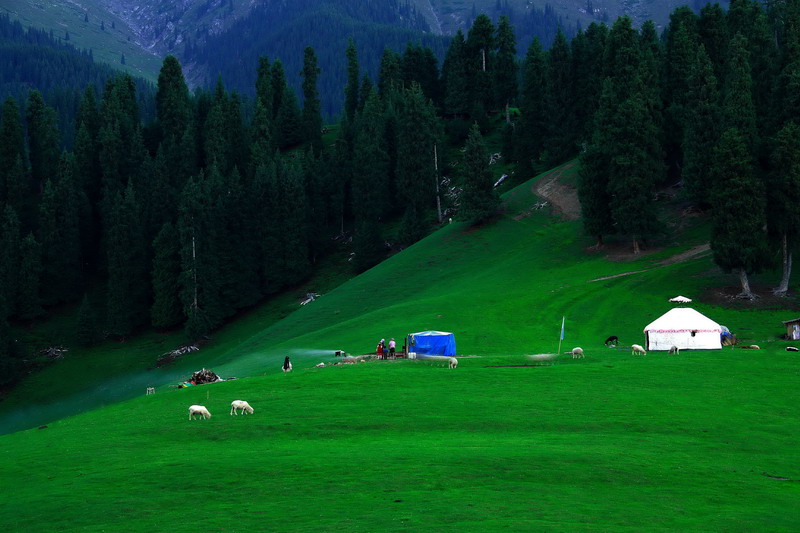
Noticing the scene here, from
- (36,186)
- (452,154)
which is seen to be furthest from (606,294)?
(36,186)

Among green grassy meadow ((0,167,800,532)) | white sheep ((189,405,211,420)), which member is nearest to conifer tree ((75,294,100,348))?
green grassy meadow ((0,167,800,532))

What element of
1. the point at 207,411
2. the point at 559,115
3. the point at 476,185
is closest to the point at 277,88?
the point at 559,115

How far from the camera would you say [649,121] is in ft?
310

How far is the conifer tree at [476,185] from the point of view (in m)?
109

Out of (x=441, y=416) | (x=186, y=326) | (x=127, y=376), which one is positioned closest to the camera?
(x=441, y=416)

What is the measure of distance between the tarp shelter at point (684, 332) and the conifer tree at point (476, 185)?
46.4m

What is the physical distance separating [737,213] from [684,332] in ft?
54.8

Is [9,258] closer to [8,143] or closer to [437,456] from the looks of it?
[8,143]

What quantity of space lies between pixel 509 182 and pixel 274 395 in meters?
88.1

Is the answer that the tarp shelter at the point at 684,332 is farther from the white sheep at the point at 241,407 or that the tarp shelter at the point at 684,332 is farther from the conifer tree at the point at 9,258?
the conifer tree at the point at 9,258

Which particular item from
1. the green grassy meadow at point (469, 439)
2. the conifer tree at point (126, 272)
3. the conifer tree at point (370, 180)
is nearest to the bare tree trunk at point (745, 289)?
the green grassy meadow at point (469, 439)

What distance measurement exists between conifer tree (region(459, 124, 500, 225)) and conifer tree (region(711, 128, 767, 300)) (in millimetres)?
36623

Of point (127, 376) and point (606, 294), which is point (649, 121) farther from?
point (127, 376)

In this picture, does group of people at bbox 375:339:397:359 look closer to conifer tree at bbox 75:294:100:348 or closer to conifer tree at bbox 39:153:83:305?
conifer tree at bbox 75:294:100:348
